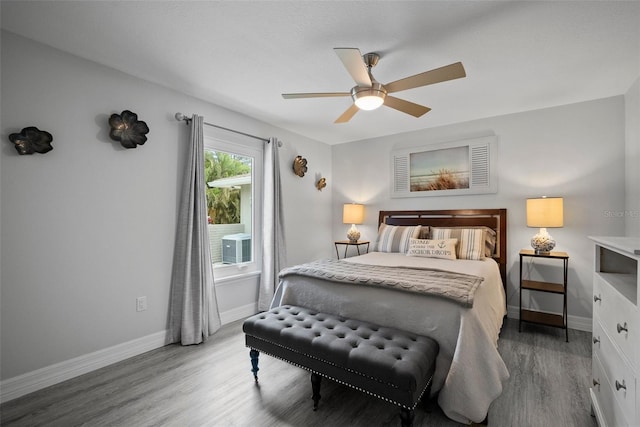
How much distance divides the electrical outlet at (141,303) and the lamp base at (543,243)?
409 cm

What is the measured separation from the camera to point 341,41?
223 cm

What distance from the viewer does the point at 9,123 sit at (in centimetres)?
210

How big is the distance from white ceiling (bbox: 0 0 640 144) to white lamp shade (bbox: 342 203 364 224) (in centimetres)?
202

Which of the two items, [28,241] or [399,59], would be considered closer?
[28,241]

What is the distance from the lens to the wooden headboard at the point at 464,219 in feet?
12.1

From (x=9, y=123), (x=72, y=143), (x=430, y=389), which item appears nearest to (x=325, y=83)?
(x=72, y=143)

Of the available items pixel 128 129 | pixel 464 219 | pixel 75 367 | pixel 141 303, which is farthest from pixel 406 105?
pixel 75 367

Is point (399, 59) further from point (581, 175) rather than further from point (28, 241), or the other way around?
point (28, 241)

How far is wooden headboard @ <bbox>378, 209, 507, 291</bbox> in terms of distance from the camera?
3.69 metres

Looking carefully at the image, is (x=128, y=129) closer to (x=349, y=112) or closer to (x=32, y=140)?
(x=32, y=140)

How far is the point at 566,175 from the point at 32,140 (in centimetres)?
508

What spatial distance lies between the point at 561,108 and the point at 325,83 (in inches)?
111

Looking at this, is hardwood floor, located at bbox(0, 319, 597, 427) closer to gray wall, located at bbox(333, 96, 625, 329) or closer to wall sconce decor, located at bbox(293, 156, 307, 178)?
gray wall, located at bbox(333, 96, 625, 329)

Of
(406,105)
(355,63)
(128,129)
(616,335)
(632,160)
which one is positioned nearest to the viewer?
(616,335)
